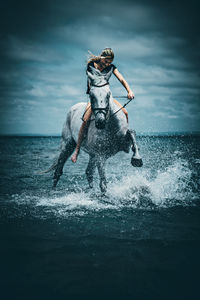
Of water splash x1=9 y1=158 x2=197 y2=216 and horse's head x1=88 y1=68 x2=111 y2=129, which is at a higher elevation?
horse's head x1=88 y1=68 x2=111 y2=129

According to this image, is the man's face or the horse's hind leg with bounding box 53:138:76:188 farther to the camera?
the horse's hind leg with bounding box 53:138:76:188

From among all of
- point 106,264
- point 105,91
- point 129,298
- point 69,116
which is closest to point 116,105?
point 105,91

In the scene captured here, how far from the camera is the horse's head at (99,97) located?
4.06 m

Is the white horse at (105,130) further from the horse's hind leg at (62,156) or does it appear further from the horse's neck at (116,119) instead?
the horse's hind leg at (62,156)

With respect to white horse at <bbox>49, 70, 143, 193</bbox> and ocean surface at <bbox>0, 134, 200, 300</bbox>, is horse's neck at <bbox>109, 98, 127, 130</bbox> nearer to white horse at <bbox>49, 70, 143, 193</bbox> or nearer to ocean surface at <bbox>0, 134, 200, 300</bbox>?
white horse at <bbox>49, 70, 143, 193</bbox>

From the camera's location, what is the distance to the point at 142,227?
3.49m

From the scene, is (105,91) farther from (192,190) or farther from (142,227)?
(192,190)

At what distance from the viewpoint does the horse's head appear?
13.3 ft

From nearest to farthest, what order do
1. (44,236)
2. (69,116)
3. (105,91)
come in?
(44,236) → (105,91) → (69,116)

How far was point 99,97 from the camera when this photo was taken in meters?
4.13

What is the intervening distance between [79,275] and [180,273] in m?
1.03

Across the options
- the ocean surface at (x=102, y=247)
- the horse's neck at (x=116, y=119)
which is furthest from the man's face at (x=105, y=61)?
the ocean surface at (x=102, y=247)

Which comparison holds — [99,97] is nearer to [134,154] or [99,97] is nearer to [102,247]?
[134,154]

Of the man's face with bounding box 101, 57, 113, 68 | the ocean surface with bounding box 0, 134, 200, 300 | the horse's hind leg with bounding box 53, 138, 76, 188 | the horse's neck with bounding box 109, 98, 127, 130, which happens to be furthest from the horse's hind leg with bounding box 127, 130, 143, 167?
the horse's hind leg with bounding box 53, 138, 76, 188
